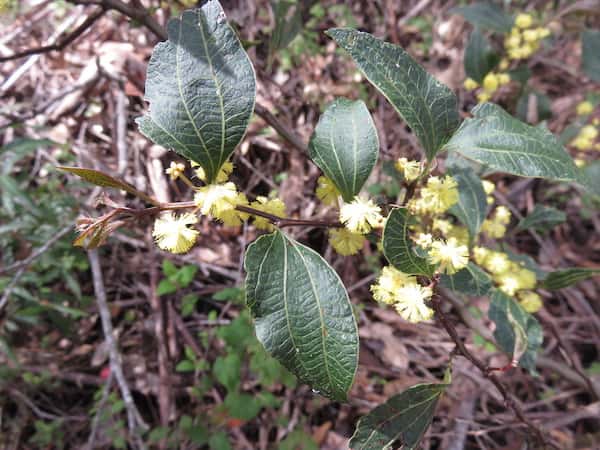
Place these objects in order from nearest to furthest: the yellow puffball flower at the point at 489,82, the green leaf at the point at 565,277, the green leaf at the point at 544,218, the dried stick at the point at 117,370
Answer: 1. the green leaf at the point at 565,277
2. the green leaf at the point at 544,218
3. the dried stick at the point at 117,370
4. the yellow puffball flower at the point at 489,82

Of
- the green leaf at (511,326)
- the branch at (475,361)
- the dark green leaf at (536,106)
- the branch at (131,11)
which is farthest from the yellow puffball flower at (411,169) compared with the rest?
the dark green leaf at (536,106)

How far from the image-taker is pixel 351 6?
8.68 ft

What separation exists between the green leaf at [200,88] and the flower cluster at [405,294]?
0.39 m

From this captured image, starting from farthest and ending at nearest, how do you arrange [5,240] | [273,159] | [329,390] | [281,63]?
[281,63]
[273,159]
[5,240]
[329,390]

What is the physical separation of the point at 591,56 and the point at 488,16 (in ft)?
1.59

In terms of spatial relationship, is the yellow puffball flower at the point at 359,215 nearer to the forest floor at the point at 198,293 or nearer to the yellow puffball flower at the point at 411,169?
the yellow puffball flower at the point at 411,169

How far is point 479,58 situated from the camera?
1.68 meters

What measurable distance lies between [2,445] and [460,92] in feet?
9.14

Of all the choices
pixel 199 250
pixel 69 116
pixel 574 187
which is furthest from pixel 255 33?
pixel 574 187

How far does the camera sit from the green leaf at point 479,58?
168cm

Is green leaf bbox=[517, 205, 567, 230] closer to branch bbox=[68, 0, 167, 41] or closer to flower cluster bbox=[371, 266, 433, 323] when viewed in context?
flower cluster bbox=[371, 266, 433, 323]

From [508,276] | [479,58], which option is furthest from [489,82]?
[508,276]

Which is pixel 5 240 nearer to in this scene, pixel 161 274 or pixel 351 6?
pixel 161 274

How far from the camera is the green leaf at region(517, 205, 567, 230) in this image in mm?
1460
